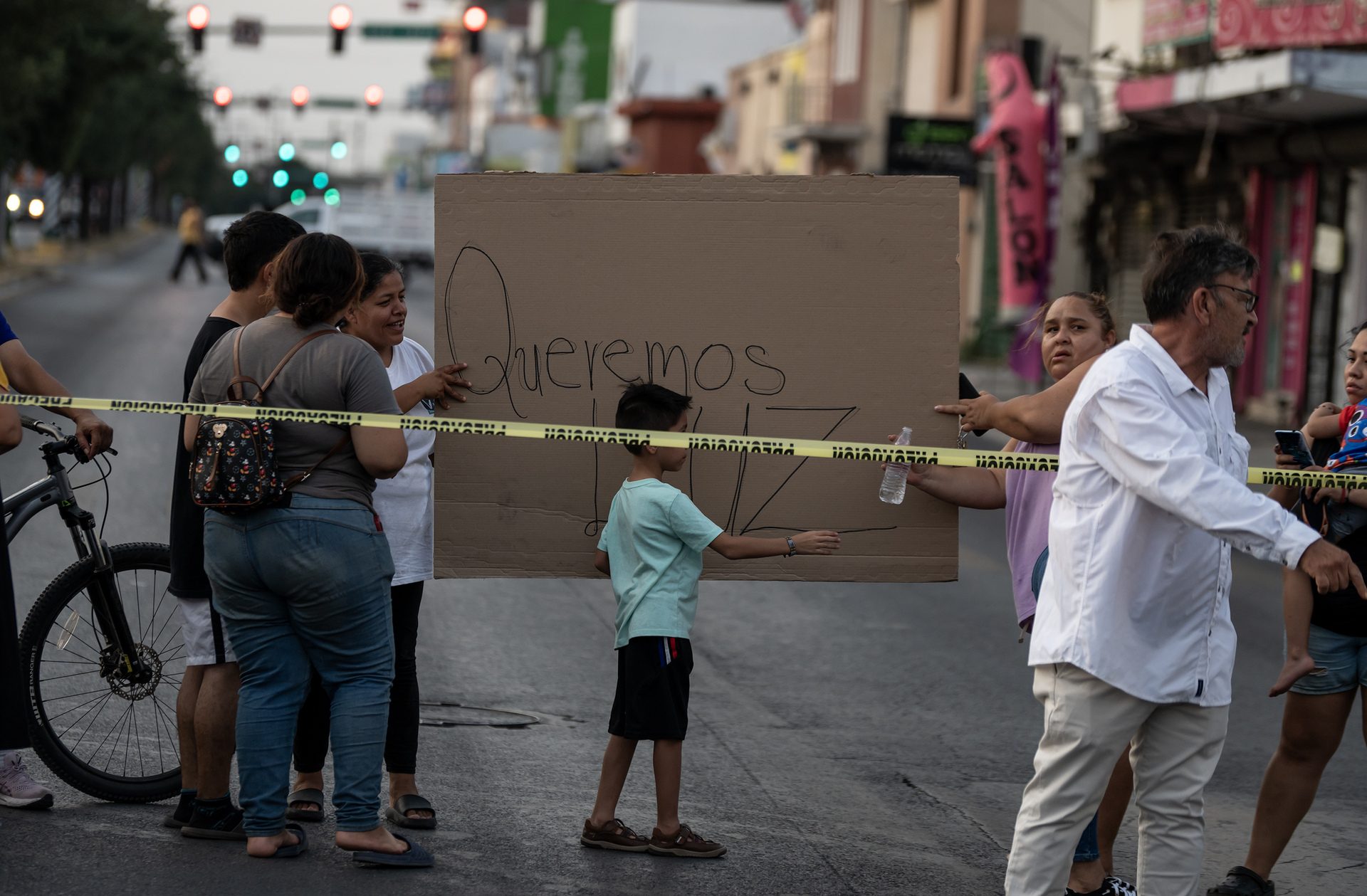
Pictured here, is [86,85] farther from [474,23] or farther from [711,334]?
[711,334]

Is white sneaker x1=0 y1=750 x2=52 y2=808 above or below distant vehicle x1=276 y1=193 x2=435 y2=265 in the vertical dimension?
below

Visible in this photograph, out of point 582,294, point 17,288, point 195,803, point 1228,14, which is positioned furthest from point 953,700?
point 17,288

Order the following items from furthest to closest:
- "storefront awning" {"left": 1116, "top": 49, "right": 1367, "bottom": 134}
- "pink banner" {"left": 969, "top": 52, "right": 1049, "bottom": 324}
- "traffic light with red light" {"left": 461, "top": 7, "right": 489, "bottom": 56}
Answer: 1. "traffic light with red light" {"left": 461, "top": 7, "right": 489, "bottom": 56}
2. "pink banner" {"left": 969, "top": 52, "right": 1049, "bottom": 324}
3. "storefront awning" {"left": 1116, "top": 49, "right": 1367, "bottom": 134}

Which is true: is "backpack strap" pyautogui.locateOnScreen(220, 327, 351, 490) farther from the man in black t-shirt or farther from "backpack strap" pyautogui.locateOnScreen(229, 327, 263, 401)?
the man in black t-shirt

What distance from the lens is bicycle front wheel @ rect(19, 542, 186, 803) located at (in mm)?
4715

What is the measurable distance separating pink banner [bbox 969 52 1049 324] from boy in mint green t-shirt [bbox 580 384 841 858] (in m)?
18.8

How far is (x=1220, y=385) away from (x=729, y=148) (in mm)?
48864

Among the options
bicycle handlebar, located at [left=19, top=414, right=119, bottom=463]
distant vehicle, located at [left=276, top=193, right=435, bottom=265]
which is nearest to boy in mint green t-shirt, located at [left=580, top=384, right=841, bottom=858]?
bicycle handlebar, located at [left=19, top=414, right=119, bottom=463]

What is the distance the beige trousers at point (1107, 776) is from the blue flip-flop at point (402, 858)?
66.8 inches

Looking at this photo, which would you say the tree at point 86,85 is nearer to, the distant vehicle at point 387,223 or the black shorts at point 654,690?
the distant vehicle at point 387,223

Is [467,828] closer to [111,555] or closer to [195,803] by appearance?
[195,803]

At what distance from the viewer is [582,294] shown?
4.55 m

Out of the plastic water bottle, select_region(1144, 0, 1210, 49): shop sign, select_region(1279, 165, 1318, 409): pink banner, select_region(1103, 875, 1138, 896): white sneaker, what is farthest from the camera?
select_region(1279, 165, 1318, 409): pink banner

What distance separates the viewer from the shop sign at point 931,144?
27.1 metres
